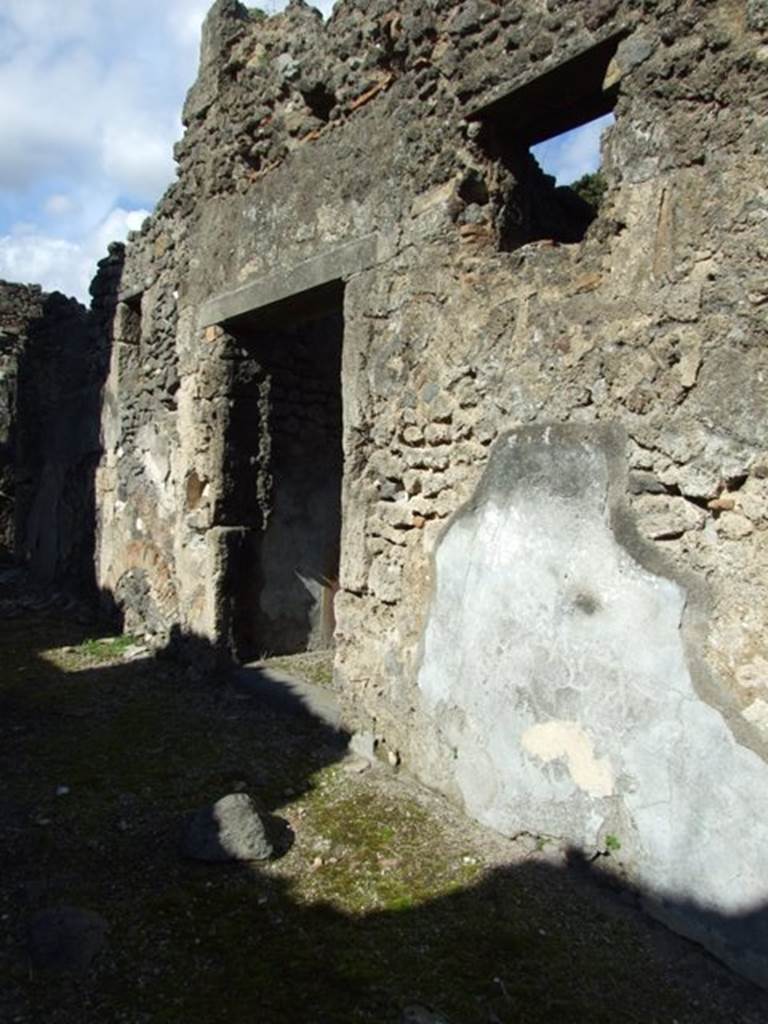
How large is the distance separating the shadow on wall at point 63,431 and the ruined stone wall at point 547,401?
2904mm

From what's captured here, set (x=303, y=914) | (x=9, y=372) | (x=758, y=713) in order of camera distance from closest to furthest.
→ (x=758, y=713) < (x=303, y=914) < (x=9, y=372)

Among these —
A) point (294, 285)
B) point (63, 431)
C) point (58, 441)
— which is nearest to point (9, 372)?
point (58, 441)

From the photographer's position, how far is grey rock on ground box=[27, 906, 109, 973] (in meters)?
2.31

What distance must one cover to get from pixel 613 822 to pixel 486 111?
2.71 metres

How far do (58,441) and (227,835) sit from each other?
19.9ft

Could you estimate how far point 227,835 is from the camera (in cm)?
298

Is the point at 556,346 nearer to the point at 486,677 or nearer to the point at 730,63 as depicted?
the point at 730,63

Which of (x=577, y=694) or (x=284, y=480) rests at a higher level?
(x=284, y=480)

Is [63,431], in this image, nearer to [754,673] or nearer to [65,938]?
[65,938]

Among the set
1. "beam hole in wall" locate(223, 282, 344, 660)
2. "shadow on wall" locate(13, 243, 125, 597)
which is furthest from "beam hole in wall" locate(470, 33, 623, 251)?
"shadow on wall" locate(13, 243, 125, 597)

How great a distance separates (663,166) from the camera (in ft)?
8.78

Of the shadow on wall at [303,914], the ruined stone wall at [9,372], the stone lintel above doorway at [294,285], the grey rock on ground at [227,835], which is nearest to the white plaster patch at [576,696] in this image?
the shadow on wall at [303,914]

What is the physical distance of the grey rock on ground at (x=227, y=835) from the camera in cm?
294

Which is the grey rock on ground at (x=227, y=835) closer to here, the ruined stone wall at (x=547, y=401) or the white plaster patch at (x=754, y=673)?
the ruined stone wall at (x=547, y=401)
